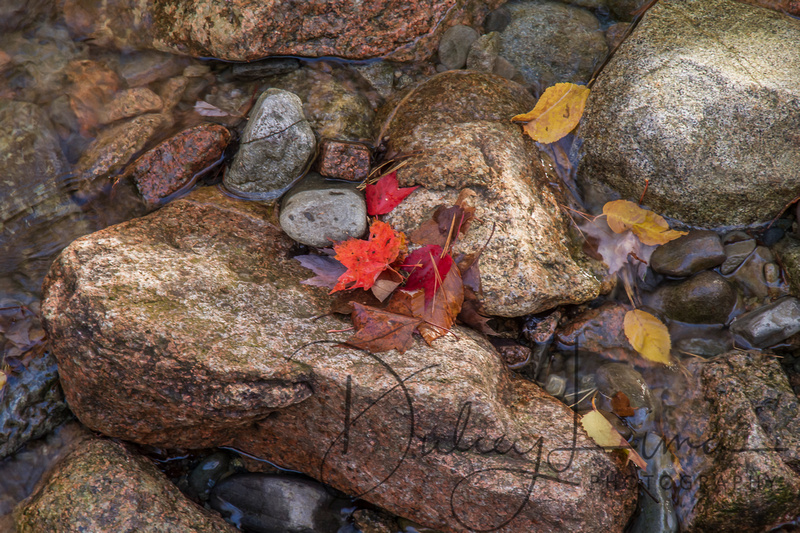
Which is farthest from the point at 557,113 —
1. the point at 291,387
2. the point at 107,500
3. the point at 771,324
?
the point at 107,500

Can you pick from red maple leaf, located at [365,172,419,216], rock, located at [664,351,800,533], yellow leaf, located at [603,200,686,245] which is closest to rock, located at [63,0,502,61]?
red maple leaf, located at [365,172,419,216]

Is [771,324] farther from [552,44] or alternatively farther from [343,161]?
[343,161]

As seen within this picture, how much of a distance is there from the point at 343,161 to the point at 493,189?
101 centimetres

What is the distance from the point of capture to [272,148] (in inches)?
121

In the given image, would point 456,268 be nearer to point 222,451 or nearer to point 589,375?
point 589,375

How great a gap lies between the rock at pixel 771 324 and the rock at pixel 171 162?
12.3ft

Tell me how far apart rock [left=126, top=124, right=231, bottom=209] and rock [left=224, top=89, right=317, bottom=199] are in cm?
22

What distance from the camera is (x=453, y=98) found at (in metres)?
3.36

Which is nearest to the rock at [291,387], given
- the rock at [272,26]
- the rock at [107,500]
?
the rock at [107,500]

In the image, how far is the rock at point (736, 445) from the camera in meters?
2.66

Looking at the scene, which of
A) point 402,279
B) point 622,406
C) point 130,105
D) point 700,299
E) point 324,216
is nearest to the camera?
point 402,279

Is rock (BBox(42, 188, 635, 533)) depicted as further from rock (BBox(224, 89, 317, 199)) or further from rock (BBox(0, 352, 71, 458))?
rock (BBox(224, 89, 317, 199))

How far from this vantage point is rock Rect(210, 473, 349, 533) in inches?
115

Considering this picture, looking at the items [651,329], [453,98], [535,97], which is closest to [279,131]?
[453,98]
